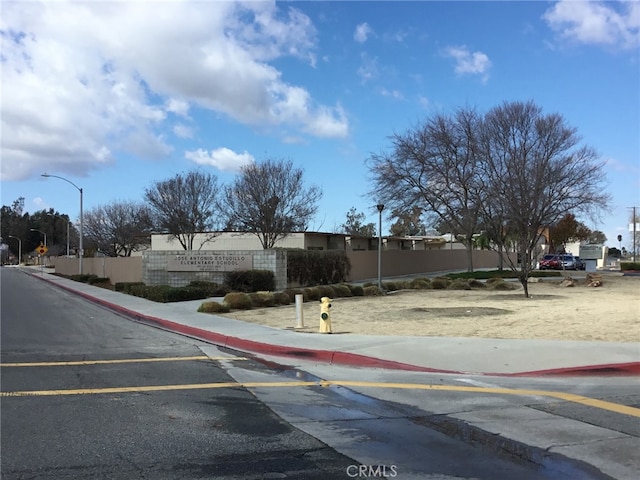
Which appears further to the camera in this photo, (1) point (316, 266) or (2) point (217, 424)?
(1) point (316, 266)

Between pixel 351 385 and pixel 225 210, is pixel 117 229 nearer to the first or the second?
pixel 225 210

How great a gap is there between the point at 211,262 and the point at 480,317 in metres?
15.4

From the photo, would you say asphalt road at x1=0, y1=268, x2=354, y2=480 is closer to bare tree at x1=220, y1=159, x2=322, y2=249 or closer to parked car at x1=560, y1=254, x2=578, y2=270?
bare tree at x1=220, y1=159, x2=322, y2=249

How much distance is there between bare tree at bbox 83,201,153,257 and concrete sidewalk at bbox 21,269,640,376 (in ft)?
149

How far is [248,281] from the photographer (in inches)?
992

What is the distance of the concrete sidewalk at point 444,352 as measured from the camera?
342 inches

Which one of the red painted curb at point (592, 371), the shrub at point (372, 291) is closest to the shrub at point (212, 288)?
the shrub at point (372, 291)

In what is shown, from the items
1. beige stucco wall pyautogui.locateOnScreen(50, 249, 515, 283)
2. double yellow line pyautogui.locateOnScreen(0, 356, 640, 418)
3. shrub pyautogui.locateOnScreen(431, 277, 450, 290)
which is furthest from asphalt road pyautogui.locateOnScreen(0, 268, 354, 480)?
beige stucco wall pyautogui.locateOnScreen(50, 249, 515, 283)

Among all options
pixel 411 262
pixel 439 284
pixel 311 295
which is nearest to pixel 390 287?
pixel 439 284

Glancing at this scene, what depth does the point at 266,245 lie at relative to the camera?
38.8 meters

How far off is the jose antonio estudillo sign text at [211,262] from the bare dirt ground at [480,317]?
20.4ft

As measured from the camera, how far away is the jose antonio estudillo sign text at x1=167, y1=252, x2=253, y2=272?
2678 cm

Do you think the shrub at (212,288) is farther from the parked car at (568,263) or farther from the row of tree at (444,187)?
the parked car at (568,263)

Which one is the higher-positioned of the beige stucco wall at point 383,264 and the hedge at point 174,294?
the beige stucco wall at point 383,264
